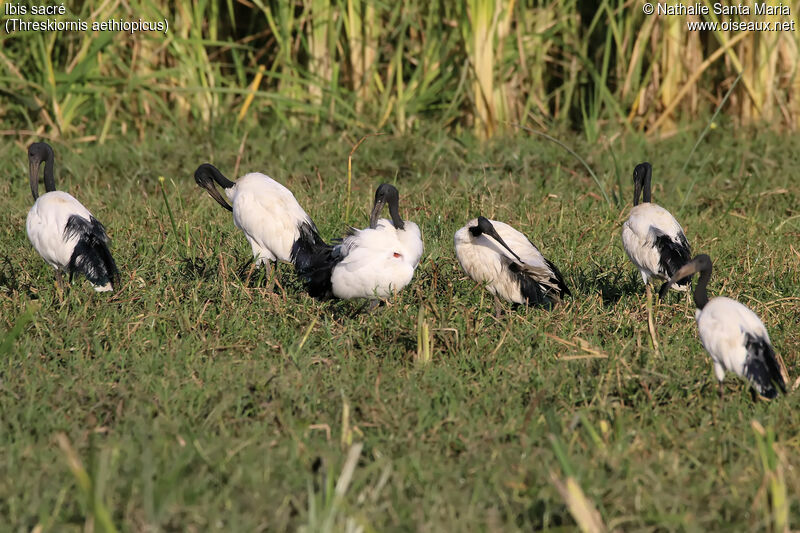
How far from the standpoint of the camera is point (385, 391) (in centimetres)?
404

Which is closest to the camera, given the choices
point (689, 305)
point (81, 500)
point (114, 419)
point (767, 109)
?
point (81, 500)

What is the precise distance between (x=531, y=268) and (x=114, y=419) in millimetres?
2313

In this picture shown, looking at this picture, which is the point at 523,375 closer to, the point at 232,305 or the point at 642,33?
the point at 232,305

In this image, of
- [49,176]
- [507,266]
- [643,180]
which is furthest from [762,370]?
[49,176]

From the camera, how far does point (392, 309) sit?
4875 mm

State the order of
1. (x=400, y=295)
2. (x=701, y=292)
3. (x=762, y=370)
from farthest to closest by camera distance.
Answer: (x=400, y=295) < (x=701, y=292) < (x=762, y=370)

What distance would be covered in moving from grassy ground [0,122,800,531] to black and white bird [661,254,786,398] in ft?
0.40

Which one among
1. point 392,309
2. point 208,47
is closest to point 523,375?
point 392,309

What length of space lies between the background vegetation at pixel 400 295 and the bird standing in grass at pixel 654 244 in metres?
0.18

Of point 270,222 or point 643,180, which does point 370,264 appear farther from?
point 643,180

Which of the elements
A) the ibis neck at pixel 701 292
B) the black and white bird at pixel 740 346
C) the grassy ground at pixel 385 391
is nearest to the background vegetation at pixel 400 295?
the grassy ground at pixel 385 391

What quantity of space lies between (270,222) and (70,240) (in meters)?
1.14

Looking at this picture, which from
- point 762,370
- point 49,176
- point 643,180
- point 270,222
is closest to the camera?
point 762,370

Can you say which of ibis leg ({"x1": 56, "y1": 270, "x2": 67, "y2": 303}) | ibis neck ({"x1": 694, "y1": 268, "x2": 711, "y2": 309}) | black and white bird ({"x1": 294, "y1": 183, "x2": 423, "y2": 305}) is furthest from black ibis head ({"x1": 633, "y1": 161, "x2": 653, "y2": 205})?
ibis leg ({"x1": 56, "y1": 270, "x2": 67, "y2": 303})
